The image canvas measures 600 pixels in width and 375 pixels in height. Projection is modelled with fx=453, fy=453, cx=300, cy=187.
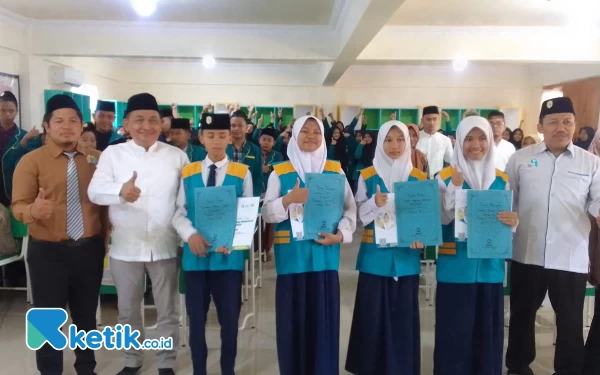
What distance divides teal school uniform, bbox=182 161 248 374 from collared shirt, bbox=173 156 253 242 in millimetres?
23

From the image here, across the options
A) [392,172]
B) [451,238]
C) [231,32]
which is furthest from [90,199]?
[231,32]

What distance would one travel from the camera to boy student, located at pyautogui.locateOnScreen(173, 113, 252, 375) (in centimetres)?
261


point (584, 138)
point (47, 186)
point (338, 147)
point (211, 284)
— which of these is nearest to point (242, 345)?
point (211, 284)

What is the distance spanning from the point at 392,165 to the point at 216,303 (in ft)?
4.34

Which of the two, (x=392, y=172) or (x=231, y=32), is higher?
(x=231, y=32)

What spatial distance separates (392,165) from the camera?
8.60 feet

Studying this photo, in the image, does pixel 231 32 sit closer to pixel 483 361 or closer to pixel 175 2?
pixel 175 2

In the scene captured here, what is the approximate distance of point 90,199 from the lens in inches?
104

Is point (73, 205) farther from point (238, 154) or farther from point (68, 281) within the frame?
point (238, 154)

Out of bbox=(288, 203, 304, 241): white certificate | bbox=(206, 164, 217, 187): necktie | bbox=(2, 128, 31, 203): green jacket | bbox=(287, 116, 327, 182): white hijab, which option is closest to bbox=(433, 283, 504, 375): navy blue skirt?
bbox=(288, 203, 304, 241): white certificate

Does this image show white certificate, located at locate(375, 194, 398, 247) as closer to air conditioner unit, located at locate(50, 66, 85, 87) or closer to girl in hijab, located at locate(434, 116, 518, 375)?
girl in hijab, located at locate(434, 116, 518, 375)

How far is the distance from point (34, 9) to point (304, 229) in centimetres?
549

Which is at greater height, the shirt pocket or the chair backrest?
the shirt pocket

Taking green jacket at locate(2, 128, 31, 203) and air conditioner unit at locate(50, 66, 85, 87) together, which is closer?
green jacket at locate(2, 128, 31, 203)
